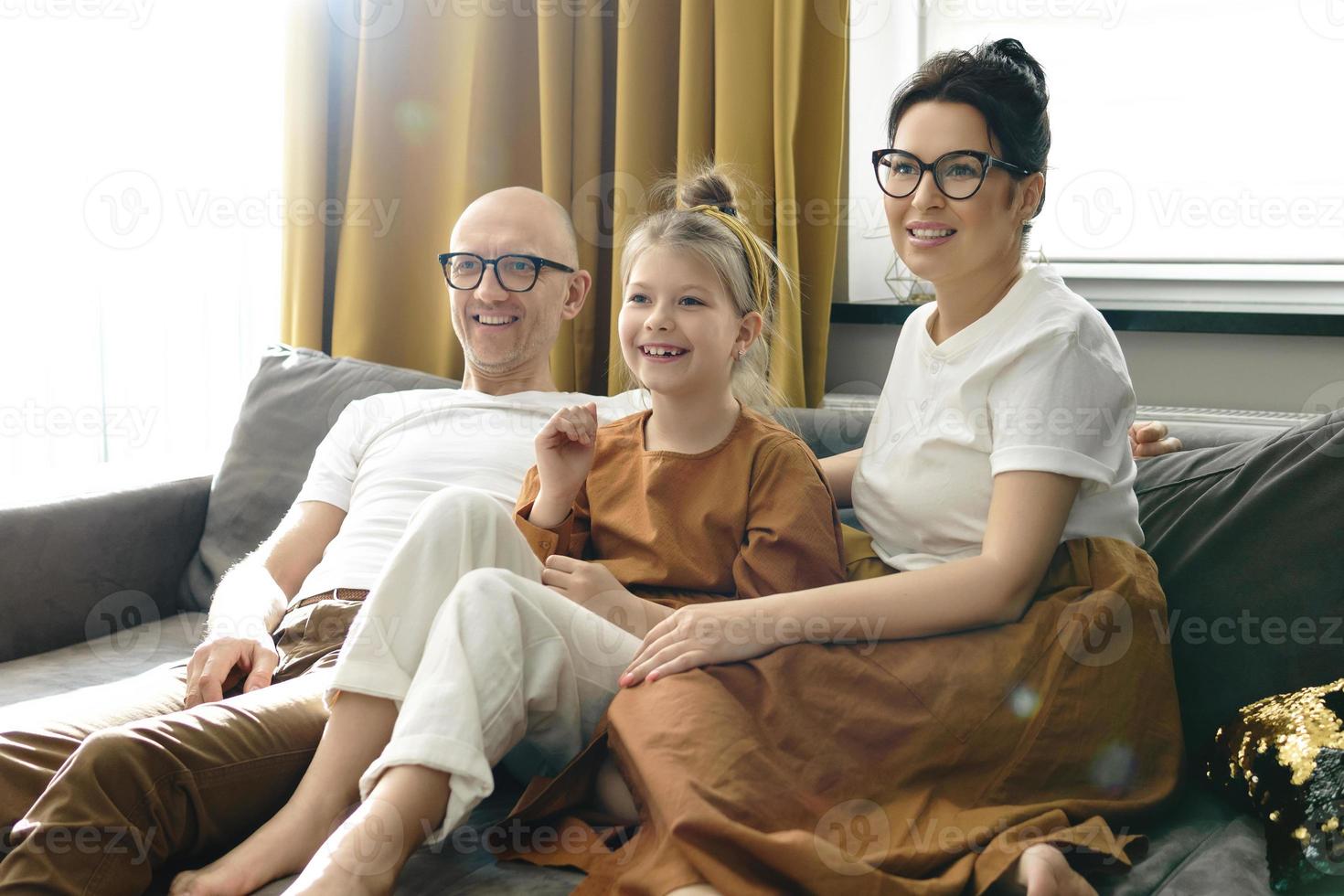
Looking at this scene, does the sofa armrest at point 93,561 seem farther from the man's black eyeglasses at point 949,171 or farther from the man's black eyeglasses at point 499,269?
the man's black eyeglasses at point 949,171

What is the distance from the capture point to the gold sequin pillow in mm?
1138

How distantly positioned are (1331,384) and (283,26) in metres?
2.20

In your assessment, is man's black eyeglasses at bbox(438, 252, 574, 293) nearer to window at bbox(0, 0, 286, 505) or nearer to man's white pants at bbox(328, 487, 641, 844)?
man's white pants at bbox(328, 487, 641, 844)

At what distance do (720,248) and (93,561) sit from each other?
46.1 inches

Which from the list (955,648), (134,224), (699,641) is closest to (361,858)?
(699,641)

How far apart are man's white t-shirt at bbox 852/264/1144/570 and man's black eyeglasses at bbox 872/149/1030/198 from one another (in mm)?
134

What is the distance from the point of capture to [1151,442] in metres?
1.63

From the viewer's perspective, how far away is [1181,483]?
153 cm

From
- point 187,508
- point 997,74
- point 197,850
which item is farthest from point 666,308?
point 187,508

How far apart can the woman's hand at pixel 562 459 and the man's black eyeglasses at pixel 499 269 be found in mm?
494

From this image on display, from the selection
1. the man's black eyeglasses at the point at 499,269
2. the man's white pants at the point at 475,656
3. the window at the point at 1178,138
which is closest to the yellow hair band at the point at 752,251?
the man's black eyeglasses at the point at 499,269

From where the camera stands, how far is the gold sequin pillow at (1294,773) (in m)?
1.14

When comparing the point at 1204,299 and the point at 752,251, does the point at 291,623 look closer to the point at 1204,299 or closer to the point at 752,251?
the point at 752,251

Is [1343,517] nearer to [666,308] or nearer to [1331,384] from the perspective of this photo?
[1331,384]
